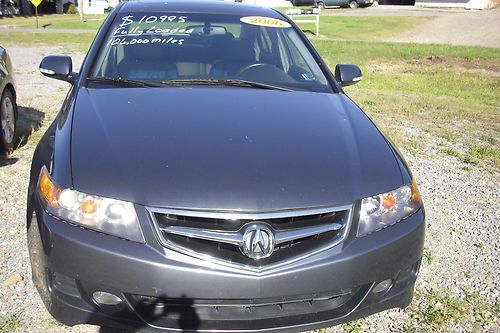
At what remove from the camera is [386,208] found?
93.0 inches

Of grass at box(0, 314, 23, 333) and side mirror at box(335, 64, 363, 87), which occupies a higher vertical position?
side mirror at box(335, 64, 363, 87)

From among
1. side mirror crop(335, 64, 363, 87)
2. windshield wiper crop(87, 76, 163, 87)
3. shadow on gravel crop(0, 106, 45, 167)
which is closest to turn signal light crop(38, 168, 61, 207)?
windshield wiper crop(87, 76, 163, 87)

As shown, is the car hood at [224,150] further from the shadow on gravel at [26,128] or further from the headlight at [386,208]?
the shadow on gravel at [26,128]

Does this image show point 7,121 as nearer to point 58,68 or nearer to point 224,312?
point 58,68

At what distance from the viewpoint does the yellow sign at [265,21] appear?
4070 millimetres

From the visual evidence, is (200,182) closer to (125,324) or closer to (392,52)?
(125,324)

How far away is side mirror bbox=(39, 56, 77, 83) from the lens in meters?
3.62

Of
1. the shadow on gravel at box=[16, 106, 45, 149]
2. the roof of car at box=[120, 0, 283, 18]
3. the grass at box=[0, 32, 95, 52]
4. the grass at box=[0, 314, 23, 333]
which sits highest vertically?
the roof of car at box=[120, 0, 283, 18]

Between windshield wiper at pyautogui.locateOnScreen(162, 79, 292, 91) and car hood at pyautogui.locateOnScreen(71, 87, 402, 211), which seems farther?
windshield wiper at pyautogui.locateOnScreen(162, 79, 292, 91)

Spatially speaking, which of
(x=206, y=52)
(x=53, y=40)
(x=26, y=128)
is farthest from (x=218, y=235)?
(x=53, y=40)

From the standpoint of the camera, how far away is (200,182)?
2.19 m

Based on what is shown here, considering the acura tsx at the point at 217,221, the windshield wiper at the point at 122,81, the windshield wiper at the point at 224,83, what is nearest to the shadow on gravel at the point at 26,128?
the windshield wiper at the point at 122,81

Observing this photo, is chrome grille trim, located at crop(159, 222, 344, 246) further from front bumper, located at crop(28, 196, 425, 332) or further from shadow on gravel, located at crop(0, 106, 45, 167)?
shadow on gravel, located at crop(0, 106, 45, 167)

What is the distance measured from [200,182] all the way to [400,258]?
0.96 metres
